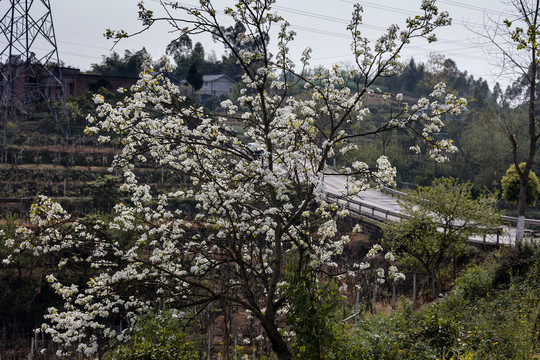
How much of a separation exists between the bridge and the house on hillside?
35064 mm

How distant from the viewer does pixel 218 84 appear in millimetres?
75812

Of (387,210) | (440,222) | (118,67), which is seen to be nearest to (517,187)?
(387,210)

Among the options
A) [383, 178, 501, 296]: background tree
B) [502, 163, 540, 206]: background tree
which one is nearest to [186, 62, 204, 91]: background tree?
[502, 163, 540, 206]: background tree

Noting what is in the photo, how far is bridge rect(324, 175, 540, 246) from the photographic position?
2219 cm

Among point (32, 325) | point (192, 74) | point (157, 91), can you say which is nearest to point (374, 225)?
point (32, 325)

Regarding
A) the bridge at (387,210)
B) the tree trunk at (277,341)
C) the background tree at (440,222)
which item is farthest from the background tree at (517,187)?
the tree trunk at (277,341)

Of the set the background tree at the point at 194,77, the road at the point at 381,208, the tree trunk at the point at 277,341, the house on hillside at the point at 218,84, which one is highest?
the house on hillside at the point at 218,84

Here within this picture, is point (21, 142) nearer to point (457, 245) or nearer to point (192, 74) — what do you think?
point (192, 74)

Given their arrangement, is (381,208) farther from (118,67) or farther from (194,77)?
(118,67)

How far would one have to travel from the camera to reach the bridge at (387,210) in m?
22.2

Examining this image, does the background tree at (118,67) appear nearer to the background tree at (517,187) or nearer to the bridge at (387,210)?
the bridge at (387,210)

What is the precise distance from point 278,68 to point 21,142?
111ft

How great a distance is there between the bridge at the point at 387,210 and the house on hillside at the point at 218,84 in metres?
35.1

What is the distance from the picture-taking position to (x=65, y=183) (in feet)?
98.0
